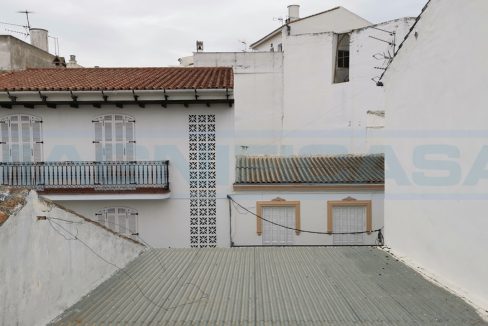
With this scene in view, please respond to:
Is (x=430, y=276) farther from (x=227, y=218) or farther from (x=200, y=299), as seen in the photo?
(x=227, y=218)

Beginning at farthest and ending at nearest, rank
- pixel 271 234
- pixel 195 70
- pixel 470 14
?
1. pixel 195 70
2. pixel 271 234
3. pixel 470 14

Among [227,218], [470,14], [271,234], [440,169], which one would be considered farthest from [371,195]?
[470,14]

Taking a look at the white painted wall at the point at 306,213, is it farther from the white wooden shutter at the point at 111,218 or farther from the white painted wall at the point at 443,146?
the white painted wall at the point at 443,146

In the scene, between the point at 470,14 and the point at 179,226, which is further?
the point at 179,226

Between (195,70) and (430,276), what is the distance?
12.1m

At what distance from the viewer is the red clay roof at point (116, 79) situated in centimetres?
1176

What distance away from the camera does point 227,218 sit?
41.0 ft

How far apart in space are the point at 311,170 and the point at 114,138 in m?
7.07

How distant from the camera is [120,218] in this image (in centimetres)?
1241

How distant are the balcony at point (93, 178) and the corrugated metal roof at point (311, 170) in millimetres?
2866

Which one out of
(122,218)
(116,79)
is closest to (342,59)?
(116,79)

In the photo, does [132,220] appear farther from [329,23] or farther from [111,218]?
[329,23]

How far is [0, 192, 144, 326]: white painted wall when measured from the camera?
404 cm

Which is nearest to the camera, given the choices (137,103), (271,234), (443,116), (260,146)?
(443,116)
